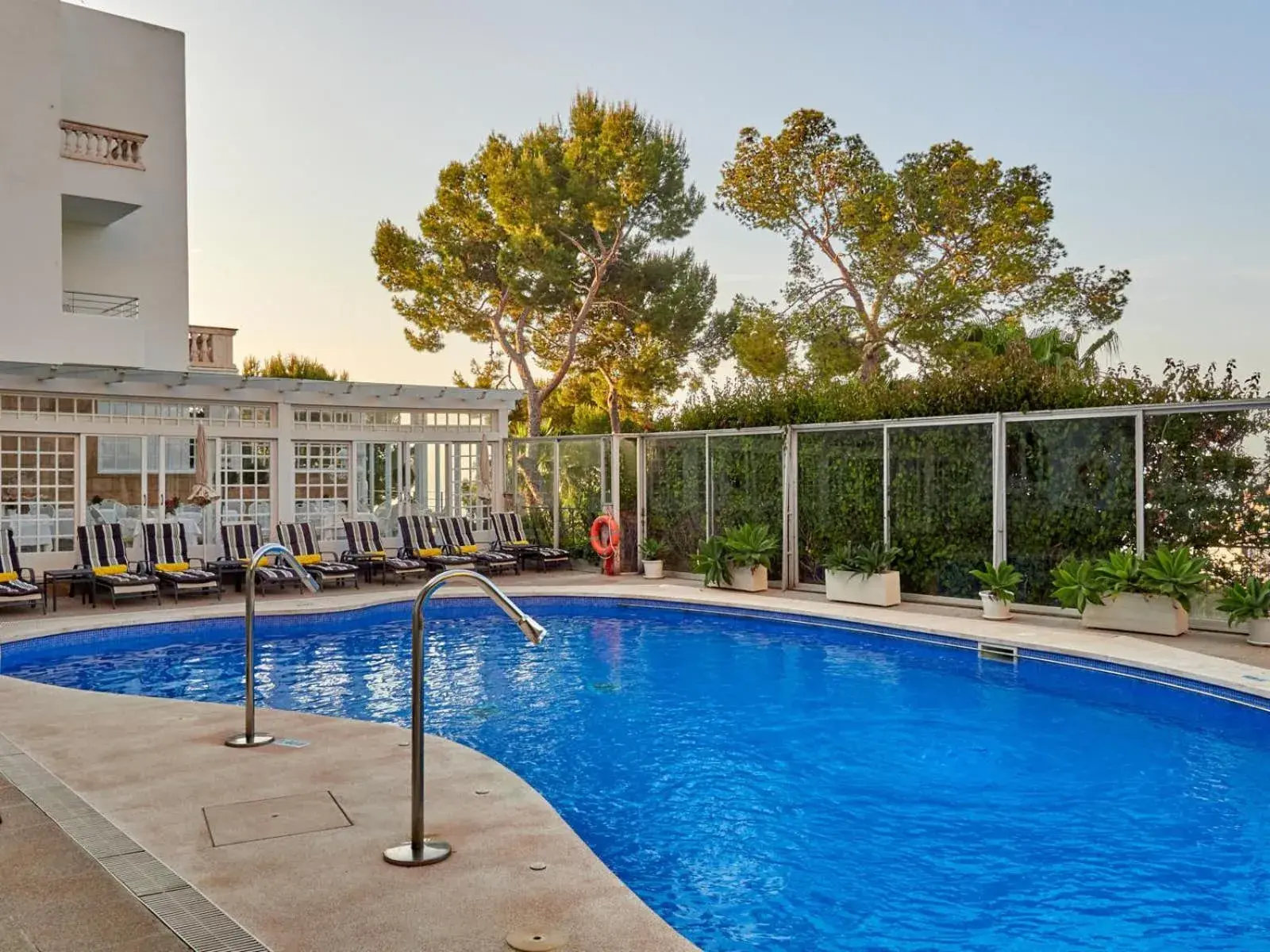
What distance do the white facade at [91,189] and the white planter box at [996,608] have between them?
13308mm

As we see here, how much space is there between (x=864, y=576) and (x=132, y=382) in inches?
403

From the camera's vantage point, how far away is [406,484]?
1673 centimetres

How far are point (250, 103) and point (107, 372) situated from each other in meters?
7.14

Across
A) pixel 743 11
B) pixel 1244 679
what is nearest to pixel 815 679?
pixel 1244 679

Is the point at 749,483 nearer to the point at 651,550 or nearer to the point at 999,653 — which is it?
the point at 651,550

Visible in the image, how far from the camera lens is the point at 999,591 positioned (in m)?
10.6

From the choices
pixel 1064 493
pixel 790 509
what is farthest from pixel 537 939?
pixel 790 509

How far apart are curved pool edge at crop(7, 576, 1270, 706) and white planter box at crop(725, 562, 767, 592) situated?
18 centimetres

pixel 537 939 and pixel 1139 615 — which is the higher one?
pixel 1139 615

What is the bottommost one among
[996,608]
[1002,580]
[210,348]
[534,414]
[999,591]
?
[996,608]

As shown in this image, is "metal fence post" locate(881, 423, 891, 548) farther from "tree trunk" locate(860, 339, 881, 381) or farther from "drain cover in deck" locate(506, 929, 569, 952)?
"tree trunk" locate(860, 339, 881, 381)

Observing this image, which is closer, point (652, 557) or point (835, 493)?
point (835, 493)

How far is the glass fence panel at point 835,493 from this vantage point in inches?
496

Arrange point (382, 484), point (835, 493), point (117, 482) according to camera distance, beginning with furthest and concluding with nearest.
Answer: point (382, 484) → point (117, 482) → point (835, 493)
